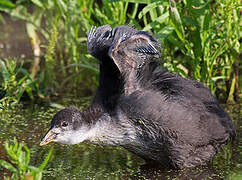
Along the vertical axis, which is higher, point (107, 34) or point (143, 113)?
point (107, 34)

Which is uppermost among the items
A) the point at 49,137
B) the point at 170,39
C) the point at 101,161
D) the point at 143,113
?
the point at 170,39

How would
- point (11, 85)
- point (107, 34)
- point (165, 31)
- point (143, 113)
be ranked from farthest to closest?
point (11, 85) < point (165, 31) < point (107, 34) < point (143, 113)

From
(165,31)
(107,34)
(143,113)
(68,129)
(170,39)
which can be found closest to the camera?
(143,113)

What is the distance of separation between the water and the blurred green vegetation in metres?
0.36

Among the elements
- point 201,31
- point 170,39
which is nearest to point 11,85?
point 170,39

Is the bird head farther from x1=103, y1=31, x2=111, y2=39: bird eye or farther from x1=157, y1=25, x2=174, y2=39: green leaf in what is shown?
x1=157, y1=25, x2=174, y2=39: green leaf

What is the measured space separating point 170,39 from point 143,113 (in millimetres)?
1095

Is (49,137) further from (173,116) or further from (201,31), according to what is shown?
(201,31)

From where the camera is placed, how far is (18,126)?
4410 millimetres

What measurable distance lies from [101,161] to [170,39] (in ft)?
4.03

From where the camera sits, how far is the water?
11.2 ft

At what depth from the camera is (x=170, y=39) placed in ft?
13.8

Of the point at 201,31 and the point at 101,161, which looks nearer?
the point at 101,161

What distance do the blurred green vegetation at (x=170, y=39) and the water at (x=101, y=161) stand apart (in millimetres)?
365
